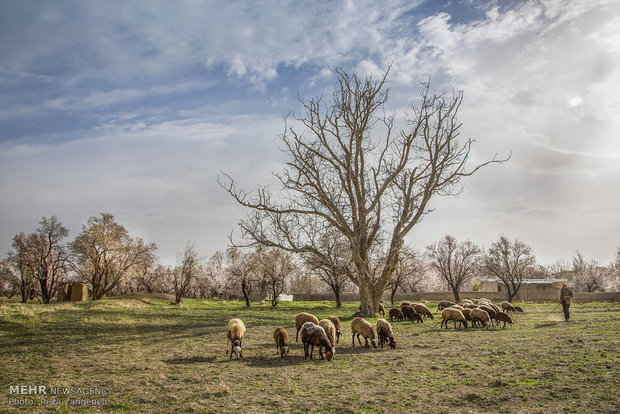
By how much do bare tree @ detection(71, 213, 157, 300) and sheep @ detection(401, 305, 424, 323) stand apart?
1361 inches

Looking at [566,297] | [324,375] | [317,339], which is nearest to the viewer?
[324,375]

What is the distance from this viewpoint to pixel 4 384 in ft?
25.9

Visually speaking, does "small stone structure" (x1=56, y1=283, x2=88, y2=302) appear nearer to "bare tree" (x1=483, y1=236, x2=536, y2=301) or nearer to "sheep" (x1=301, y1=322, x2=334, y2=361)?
"sheep" (x1=301, y1=322, x2=334, y2=361)

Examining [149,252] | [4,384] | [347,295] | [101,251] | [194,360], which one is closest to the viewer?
[4,384]

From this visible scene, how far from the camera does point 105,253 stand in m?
44.4

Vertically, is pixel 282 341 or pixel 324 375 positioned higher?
pixel 282 341

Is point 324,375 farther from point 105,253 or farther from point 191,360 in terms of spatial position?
point 105,253

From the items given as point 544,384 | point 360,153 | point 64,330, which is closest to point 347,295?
point 360,153

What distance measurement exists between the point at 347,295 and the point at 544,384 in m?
61.5

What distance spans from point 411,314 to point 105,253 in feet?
120

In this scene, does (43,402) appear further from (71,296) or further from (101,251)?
(101,251)

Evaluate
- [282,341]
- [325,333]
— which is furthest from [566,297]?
[282,341]

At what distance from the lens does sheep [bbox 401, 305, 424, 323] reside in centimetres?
2217

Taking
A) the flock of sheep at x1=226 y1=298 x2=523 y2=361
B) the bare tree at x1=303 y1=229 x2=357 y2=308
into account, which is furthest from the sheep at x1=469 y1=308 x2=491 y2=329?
the bare tree at x1=303 y1=229 x2=357 y2=308
